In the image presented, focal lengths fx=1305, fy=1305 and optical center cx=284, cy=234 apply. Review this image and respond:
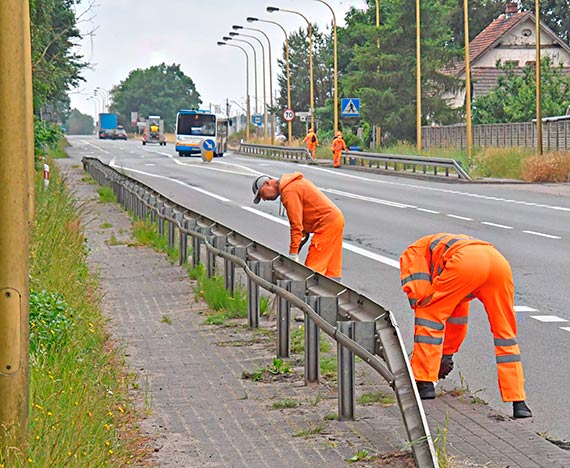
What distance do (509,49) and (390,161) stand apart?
4411 cm

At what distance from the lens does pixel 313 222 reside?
11.9 meters

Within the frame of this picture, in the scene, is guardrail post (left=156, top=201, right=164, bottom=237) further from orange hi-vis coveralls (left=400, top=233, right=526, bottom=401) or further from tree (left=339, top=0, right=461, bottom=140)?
tree (left=339, top=0, right=461, bottom=140)

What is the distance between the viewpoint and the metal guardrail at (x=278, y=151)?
61.1m

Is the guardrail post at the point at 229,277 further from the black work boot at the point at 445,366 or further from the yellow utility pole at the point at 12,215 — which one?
the yellow utility pole at the point at 12,215

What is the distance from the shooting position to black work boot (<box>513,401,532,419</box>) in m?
7.61

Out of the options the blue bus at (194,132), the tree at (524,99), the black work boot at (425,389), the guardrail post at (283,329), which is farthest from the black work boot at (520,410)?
the blue bus at (194,132)

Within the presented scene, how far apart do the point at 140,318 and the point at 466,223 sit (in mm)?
12085

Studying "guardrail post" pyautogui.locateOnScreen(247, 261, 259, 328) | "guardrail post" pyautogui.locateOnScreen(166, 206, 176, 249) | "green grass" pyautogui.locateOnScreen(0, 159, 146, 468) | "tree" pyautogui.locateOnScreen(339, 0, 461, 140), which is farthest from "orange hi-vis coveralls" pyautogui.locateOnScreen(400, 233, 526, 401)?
"tree" pyautogui.locateOnScreen(339, 0, 461, 140)

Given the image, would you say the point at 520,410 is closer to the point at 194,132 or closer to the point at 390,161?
the point at 390,161

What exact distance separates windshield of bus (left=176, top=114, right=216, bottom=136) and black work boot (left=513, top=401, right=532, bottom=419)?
62813 mm

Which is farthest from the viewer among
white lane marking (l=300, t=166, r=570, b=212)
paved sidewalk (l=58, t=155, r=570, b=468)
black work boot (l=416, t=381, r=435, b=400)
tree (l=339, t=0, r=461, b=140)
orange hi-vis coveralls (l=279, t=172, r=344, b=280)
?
tree (l=339, t=0, r=461, b=140)

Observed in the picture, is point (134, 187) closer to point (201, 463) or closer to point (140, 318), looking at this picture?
point (140, 318)

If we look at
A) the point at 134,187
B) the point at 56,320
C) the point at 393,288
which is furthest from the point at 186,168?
the point at 56,320

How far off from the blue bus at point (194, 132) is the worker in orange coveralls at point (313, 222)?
188ft
